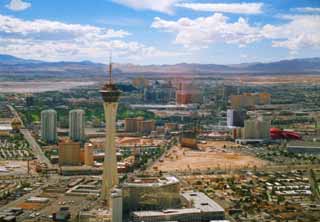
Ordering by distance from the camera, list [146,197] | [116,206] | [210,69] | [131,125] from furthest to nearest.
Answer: [210,69]
[131,125]
[146,197]
[116,206]

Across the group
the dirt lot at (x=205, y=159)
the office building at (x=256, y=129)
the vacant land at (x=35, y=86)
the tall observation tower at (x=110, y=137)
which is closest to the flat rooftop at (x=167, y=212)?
the tall observation tower at (x=110, y=137)

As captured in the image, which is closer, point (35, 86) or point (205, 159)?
point (205, 159)

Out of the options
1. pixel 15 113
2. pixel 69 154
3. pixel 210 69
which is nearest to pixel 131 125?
pixel 69 154

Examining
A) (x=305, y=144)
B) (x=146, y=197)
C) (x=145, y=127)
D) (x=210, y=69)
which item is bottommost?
(x=146, y=197)

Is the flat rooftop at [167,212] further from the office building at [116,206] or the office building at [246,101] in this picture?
the office building at [246,101]

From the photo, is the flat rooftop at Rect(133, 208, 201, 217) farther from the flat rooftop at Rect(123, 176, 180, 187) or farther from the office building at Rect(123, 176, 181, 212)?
the flat rooftop at Rect(123, 176, 180, 187)

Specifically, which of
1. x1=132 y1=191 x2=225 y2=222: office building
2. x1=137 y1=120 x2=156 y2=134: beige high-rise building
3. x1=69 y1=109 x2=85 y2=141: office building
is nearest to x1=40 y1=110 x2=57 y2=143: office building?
x1=69 y1=109 x2=85 y2=141: office building

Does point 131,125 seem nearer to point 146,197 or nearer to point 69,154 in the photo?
point 69,154
